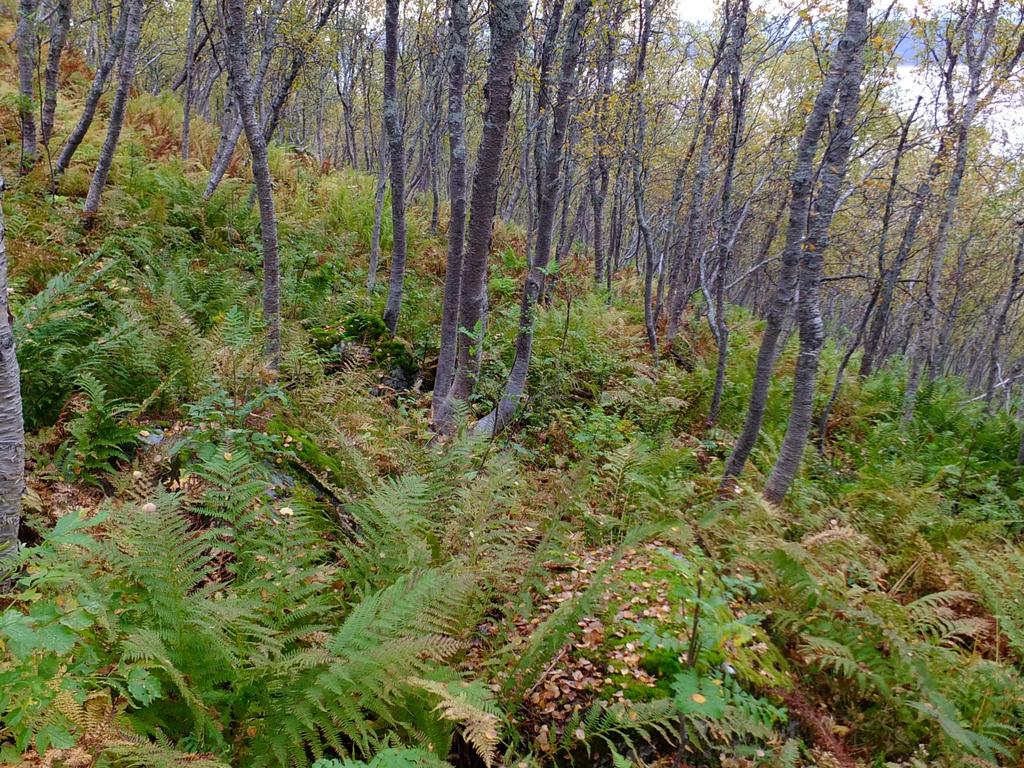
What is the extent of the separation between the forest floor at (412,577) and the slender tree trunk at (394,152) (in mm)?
833

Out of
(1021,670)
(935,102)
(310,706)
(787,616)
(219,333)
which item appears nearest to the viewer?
(310,706)

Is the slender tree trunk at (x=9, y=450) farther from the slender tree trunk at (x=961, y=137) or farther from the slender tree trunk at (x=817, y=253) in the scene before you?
the slender tree trunk at (x=961, y=137)

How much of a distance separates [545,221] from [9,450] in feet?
16.2

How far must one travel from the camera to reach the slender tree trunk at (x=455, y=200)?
588cm

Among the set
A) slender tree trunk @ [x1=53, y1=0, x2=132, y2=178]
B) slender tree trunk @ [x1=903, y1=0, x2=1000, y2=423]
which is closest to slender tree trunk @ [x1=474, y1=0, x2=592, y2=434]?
slender tree trunk @ [x1=53, y1=0, x2=132, y2=178]

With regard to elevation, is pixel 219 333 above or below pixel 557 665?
above

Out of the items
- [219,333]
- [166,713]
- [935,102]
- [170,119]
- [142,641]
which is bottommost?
[166,713]

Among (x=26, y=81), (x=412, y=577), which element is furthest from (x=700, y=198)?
(x=26, y=81)

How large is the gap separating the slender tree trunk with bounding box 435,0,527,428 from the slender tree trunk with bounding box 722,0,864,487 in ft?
8.55

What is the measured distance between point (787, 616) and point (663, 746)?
1.25m

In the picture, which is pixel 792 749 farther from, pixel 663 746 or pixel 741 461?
pixel 741 461

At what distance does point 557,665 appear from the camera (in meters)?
3.09

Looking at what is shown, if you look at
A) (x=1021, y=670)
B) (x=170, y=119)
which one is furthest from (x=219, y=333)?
(x=170, y=119)

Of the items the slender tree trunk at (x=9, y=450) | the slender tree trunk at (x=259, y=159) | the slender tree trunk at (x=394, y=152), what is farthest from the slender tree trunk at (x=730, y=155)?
the slender tree trunk at (x=9, y=450)
